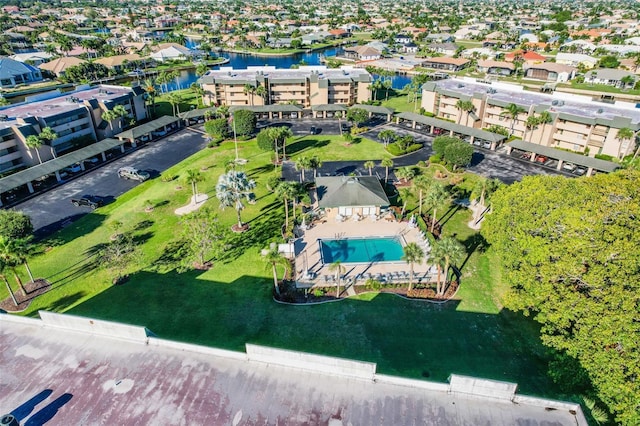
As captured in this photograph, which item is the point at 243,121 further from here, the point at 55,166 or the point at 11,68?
the point at 11,68

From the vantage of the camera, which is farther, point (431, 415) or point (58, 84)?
point (58, 84)

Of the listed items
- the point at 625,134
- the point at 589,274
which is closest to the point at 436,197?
the point at 589,274

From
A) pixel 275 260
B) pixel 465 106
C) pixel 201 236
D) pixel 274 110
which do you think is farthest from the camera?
pixel 274 110

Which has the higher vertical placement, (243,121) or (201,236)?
(243,121)

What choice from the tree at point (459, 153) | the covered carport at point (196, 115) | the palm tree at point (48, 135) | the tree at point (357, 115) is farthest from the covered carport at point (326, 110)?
the palm tree at point (48, 135)

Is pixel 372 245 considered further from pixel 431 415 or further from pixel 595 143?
pixel 595 143

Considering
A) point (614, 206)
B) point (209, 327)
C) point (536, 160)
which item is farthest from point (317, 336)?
point (536, 160)

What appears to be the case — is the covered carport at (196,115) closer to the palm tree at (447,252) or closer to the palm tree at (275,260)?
the palm tree at (275,260)

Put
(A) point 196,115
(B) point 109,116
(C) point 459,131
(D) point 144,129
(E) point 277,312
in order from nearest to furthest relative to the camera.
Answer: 1. (E) point 277,312
2. (B) point 109,116
3. (C) point 459,131
4. (D) point 144,129
5. (A) point 196,115
